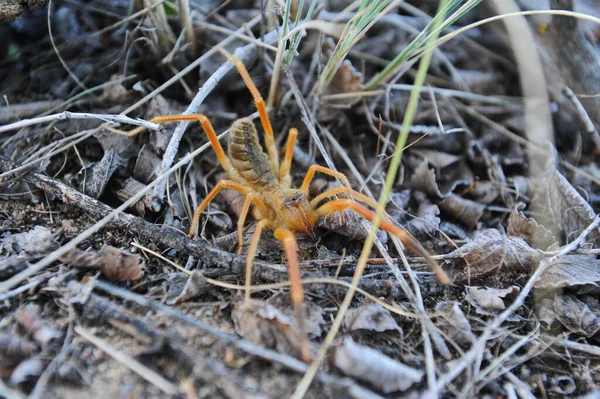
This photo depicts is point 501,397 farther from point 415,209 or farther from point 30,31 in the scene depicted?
point 30,31

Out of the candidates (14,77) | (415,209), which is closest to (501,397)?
(415,209)

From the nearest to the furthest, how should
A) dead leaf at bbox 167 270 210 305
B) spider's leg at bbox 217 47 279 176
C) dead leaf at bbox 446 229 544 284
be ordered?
dead leaf at bbox 167 270 210 305
dead leaf at bbox 446 229 544 284
spider's leg at bbox 217 47 279 176

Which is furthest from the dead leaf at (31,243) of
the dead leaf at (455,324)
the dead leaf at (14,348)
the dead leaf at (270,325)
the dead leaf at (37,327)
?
the dead leaf at (455,324)

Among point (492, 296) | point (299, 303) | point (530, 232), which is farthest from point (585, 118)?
point (299, 303)

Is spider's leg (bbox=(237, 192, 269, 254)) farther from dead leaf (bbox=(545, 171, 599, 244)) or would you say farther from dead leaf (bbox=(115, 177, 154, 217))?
dead leaf (bbox=(545, 171, 599, 244))

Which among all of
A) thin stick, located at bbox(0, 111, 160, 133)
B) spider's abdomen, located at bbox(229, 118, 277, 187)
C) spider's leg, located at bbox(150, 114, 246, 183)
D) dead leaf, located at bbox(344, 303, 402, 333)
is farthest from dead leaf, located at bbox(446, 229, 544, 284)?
thin stick, located at bbox(0, 111, 160, 133)

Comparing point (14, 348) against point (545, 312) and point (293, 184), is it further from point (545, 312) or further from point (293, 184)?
point (545, 312)
